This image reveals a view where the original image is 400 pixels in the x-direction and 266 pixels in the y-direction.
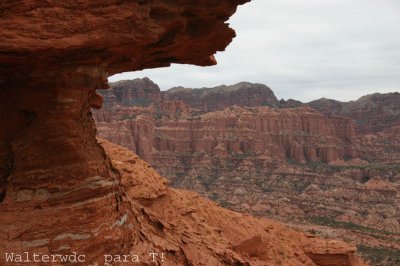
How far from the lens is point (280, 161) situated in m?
128

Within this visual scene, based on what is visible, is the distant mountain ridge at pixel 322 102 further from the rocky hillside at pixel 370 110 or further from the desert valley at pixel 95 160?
the desert valley at pixel 95 160

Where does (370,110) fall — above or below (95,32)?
above

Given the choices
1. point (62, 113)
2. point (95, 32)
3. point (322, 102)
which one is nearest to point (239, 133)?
point (322, 102)

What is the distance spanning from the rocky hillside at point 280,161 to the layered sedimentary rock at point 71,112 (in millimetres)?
55156

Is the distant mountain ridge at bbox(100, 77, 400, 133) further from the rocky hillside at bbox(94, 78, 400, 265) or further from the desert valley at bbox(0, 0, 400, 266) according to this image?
the desert valley at bbox(0, 0, 400, 266)

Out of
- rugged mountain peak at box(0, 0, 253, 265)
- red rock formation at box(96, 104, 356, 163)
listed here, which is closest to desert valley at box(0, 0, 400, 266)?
rugged mountain peak at box(0, 0, 253, 265)

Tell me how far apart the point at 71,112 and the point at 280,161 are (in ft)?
398

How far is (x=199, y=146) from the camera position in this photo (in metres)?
130

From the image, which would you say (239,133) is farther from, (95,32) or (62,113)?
(95,32)

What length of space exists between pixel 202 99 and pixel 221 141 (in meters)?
72.7

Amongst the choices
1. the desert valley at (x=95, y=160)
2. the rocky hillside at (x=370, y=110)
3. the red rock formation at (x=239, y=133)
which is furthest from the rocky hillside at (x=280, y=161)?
the desert valley at (x=95, y=160)

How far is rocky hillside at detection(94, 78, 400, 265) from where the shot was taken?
274ft

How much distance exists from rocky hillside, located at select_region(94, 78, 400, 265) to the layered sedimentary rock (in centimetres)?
5516

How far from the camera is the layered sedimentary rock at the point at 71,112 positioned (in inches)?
371
